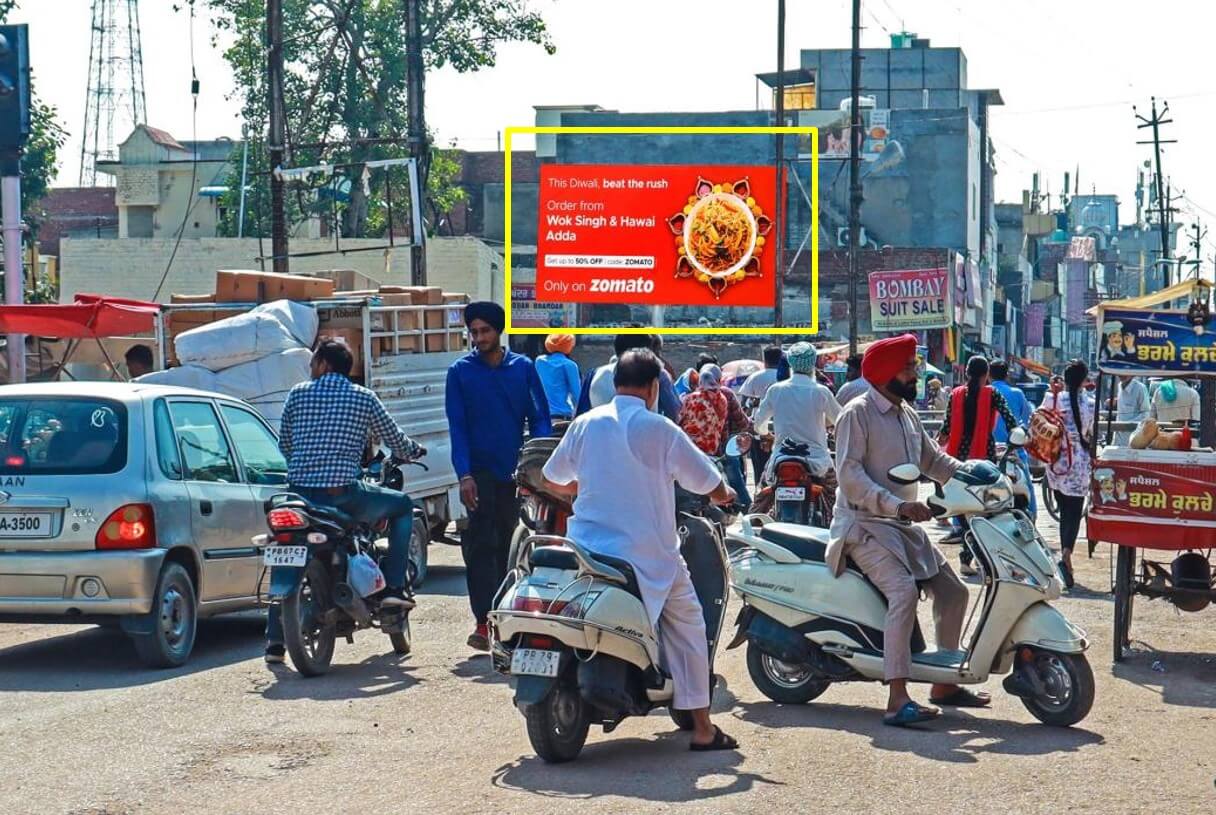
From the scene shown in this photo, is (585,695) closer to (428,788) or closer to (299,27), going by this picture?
(428,788)

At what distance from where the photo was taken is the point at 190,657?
34.1 ft

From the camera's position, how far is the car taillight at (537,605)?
22.5 ft

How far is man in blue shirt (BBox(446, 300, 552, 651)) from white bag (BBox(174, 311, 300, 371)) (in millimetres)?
4659

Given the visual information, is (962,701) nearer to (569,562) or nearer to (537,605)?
(569,562)

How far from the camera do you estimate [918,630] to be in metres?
8.44

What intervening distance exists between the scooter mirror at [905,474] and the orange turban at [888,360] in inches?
19.3

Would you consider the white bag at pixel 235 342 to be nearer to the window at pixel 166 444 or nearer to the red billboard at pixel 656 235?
the window at pixel 166 444

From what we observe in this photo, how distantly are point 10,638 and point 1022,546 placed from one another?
675cm

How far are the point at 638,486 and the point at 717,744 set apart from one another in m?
1.18

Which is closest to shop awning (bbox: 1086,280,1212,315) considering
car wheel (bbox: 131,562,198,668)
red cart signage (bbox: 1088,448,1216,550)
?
red cart signage (bbox: 1088,448,1216,550)

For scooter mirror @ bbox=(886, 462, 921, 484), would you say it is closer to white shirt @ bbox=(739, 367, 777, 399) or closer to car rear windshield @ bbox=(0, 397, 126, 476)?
car rear windshield @ bbox=(0, 397, 126, 476)

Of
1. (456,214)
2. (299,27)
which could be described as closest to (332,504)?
(299,27)

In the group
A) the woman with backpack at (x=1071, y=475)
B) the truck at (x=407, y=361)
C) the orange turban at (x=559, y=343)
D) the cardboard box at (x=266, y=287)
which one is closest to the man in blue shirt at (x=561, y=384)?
the orange turban at (x=559, y=343)

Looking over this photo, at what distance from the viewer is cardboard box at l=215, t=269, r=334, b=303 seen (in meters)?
15.9
